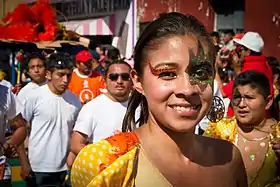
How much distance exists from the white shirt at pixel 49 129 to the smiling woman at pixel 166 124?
412 cm

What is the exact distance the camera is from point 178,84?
234 centimetres

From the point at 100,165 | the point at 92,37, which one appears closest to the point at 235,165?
the point at 100,165

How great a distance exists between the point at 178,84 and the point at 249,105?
2085mm

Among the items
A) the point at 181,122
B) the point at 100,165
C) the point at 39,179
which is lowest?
the point at 39,179

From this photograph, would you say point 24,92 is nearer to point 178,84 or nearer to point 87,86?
point 87,86

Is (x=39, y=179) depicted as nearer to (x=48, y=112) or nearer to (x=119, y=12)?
(x=48, y=112)

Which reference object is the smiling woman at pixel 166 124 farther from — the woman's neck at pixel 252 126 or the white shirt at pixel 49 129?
the white shirt at pixel 49 129

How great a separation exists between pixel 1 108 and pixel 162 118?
283 centimetres

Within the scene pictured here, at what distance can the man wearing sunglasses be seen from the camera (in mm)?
5695

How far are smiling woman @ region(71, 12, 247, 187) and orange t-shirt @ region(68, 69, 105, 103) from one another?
562cm

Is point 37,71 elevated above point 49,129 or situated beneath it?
elevated above

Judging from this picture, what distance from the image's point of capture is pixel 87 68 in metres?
8.56

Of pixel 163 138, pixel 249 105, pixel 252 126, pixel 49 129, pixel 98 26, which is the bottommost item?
pixel 49 129

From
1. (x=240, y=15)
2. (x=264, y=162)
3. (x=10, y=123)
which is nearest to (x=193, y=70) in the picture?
(x=264, y=162)
